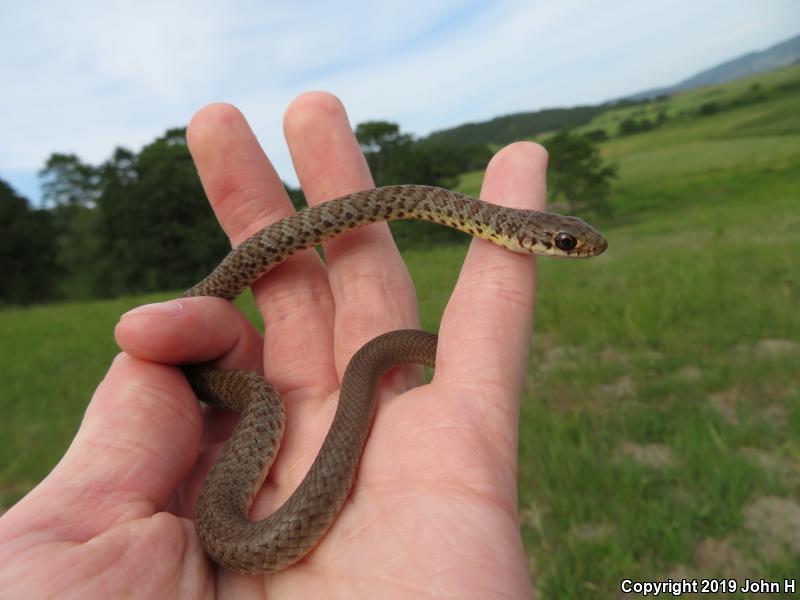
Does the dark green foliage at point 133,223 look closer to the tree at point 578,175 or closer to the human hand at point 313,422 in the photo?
the tree at point 578,175

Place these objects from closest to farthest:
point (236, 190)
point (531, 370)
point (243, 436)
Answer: point (243, 436), point (236, 190), point (531, 370)

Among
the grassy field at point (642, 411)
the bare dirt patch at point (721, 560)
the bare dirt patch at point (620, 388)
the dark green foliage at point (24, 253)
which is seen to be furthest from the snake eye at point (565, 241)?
the dark green foliage at point (24, 253)

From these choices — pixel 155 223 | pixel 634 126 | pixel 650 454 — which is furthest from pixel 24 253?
pixel 650 454

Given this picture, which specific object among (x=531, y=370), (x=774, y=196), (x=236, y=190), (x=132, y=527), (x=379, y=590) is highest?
(x=236, y=190)

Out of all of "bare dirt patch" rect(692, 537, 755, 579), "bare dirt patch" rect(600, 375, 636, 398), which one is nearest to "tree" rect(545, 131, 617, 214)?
"bare dirt patch" rect(600, 375, 636, 398)

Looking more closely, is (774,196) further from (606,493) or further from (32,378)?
(32,378)

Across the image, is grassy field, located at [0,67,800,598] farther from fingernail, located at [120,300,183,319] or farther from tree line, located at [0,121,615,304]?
tree line, located at [0,121,615,304]

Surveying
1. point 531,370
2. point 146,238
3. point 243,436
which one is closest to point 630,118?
point 146,238
